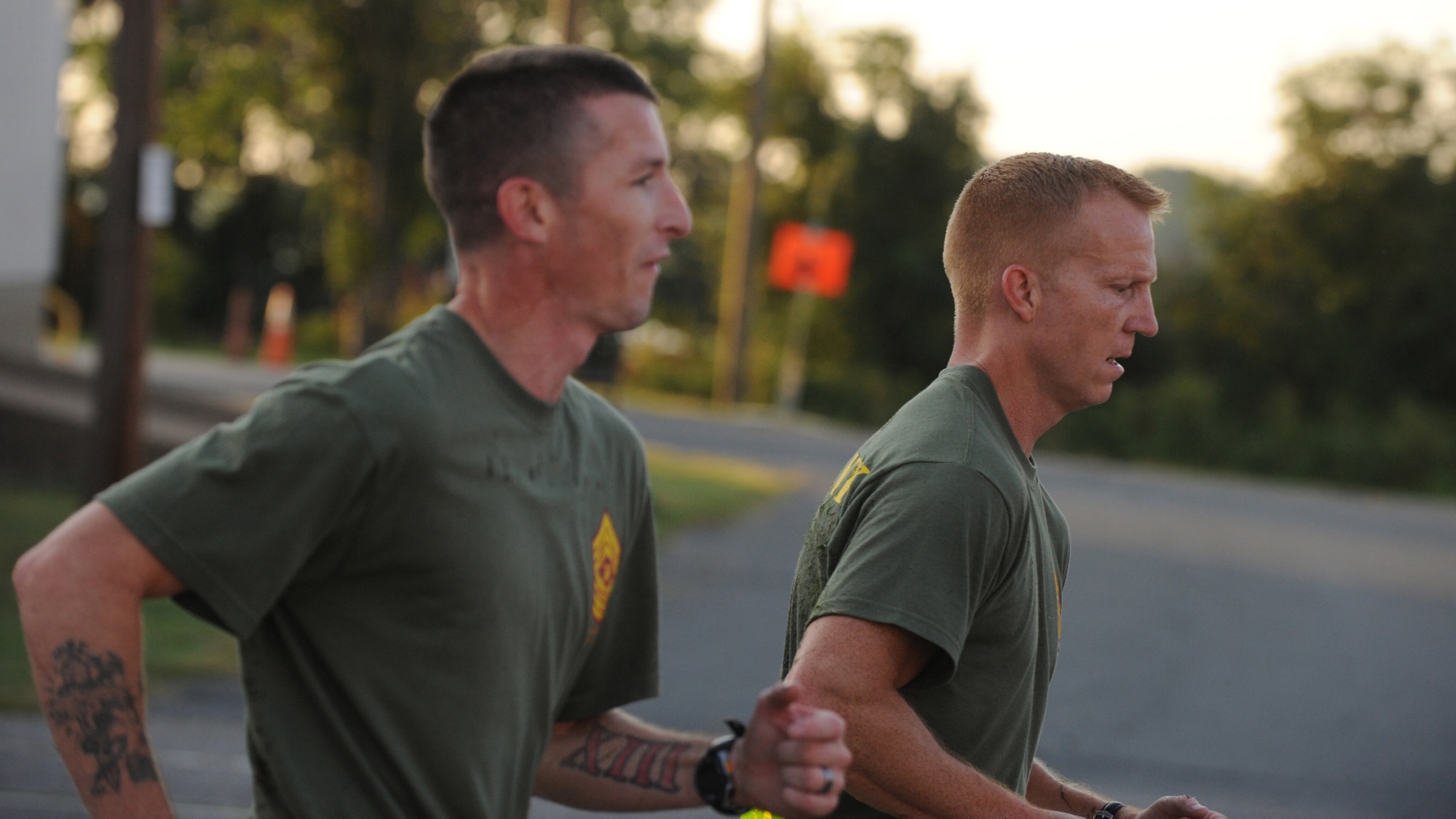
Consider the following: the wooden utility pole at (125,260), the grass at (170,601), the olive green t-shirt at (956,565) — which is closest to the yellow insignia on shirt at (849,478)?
the olive green t-shirt at (956,565)

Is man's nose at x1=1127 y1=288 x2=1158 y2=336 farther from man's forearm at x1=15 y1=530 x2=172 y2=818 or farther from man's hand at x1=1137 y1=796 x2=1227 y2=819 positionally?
man's forearm at x1=15 y1=530 x2=172 y2=818

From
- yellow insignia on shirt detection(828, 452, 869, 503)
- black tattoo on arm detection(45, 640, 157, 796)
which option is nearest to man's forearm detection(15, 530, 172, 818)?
black tattoo on arm detection(45, 640, 157, 796)

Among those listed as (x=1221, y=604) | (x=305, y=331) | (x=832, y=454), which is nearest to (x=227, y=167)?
(x=305, y=331)

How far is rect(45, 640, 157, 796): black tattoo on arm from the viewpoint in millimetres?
2072

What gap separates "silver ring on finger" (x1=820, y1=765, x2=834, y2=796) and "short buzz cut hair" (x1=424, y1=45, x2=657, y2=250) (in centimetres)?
90

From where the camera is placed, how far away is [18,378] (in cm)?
1521

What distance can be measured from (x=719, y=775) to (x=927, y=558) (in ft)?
1.53

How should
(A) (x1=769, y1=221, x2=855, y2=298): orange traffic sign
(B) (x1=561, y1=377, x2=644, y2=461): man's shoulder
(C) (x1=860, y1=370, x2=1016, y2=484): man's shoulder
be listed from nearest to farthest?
(C) (x1=860, y1=370, x2=1016, y2=484): man's shoulder → (B) (x1=561, y1=377, x2=644, y2=461): man's shoulder → (A) (x1=769, y1=221, x2=855, y2=298): orange traffic sign

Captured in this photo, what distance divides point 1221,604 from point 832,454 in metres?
10.5

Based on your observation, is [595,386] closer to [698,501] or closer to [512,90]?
[698,501]

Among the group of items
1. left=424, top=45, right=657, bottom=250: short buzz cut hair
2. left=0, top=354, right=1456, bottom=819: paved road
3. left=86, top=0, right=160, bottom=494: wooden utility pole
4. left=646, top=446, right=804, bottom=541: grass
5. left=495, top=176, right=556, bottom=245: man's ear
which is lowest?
left=646, top=446, right=804, bottom=541: grass

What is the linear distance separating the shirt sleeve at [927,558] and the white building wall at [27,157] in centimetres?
1571

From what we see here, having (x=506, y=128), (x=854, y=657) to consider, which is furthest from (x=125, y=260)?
(x=854, y=657)

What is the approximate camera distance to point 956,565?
2312 millimetres
